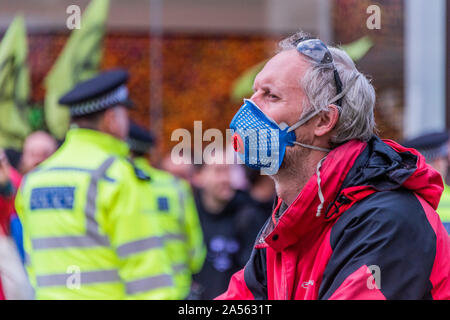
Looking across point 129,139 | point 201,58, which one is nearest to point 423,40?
point 129,139

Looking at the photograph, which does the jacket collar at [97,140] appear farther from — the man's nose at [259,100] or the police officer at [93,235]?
the man's nose at [259,100]

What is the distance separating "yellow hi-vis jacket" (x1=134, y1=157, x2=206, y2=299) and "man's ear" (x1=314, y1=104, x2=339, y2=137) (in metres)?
3.59

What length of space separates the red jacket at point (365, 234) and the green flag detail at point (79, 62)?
5.60m

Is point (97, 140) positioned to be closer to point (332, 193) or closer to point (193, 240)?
point (332, 193)

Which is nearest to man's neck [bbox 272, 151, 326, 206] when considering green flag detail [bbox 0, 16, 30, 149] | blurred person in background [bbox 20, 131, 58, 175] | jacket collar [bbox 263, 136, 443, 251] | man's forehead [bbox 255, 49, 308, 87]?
jacket collar [bbox 263, 136, 443, 251]

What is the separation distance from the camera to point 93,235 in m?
3.55

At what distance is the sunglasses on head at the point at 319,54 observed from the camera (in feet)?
7.35

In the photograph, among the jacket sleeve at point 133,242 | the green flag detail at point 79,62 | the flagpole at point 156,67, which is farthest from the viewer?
the flagpole at point 156,67

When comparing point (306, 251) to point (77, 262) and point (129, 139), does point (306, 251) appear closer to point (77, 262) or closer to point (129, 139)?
point (77, 262)

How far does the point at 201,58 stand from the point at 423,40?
22.0 feet

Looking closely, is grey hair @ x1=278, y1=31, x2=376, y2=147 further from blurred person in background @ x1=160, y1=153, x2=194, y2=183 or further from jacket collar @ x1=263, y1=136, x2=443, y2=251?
blurred person in background @ x1=160, y1=153, x2=194, y2=183

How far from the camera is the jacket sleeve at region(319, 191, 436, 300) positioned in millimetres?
1856

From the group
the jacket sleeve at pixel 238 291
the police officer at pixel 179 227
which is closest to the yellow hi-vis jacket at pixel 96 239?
the jacket sleeve at pixel 238 291

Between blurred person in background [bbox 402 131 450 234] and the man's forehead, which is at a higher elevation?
the man's forehead
